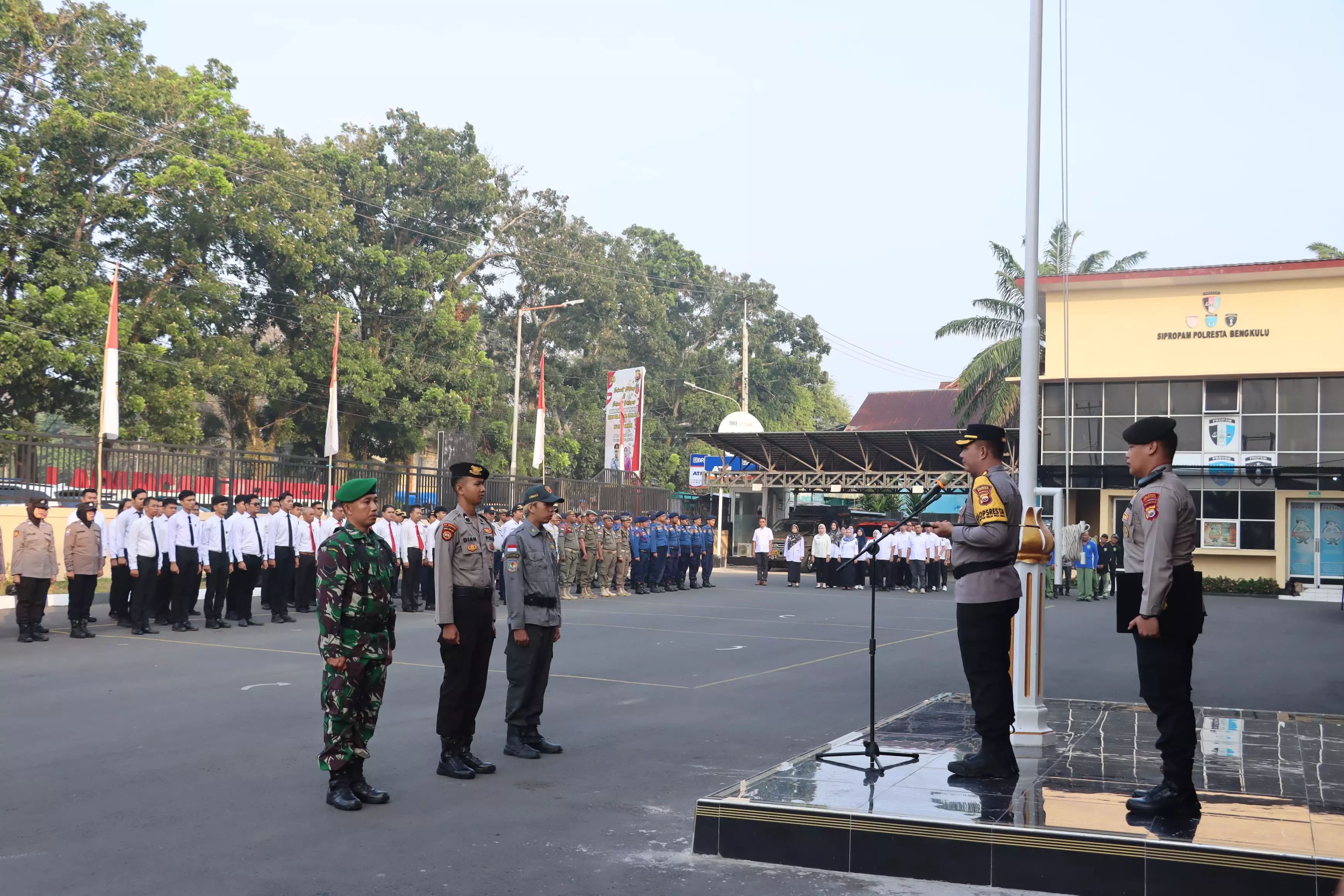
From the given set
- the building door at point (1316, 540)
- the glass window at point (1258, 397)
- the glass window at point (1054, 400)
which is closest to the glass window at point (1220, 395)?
the glass window at point (1258, 397)

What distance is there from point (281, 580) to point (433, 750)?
10.7m

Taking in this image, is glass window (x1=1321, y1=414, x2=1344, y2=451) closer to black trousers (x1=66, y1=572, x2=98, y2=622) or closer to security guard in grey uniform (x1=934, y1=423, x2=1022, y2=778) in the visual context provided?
security guard in grey uniform (x1=934, y1=423, x2=1022, y2=778)

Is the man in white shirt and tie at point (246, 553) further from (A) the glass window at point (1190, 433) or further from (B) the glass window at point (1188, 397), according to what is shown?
(B) the glass window at point (1188, 397)

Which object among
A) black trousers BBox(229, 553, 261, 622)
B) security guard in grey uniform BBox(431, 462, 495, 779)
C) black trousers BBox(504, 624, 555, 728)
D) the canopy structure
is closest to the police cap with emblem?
security guard in grey uniform BBox(431, 462, 495, 779)

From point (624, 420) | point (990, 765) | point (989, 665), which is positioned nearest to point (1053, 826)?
point (990, 765)

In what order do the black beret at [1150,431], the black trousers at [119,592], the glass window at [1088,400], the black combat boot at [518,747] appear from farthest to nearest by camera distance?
the glass window at [1088,400]
the black trousers at [119,592]
the black combat boot at [518,747]
the black beret at [1150,431]

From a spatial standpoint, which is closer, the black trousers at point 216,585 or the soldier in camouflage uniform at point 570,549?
the black trousers at point 216,585

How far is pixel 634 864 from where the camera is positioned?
214 inches

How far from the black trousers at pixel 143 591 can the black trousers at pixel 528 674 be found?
9.67 m

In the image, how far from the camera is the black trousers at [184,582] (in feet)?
52.7

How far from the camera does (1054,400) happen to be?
34.4 meters

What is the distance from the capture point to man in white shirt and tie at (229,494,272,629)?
17.2 meters

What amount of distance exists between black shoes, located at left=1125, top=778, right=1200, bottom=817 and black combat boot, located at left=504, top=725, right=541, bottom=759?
12.7 ft

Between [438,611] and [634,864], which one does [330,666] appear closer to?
[438,611]
